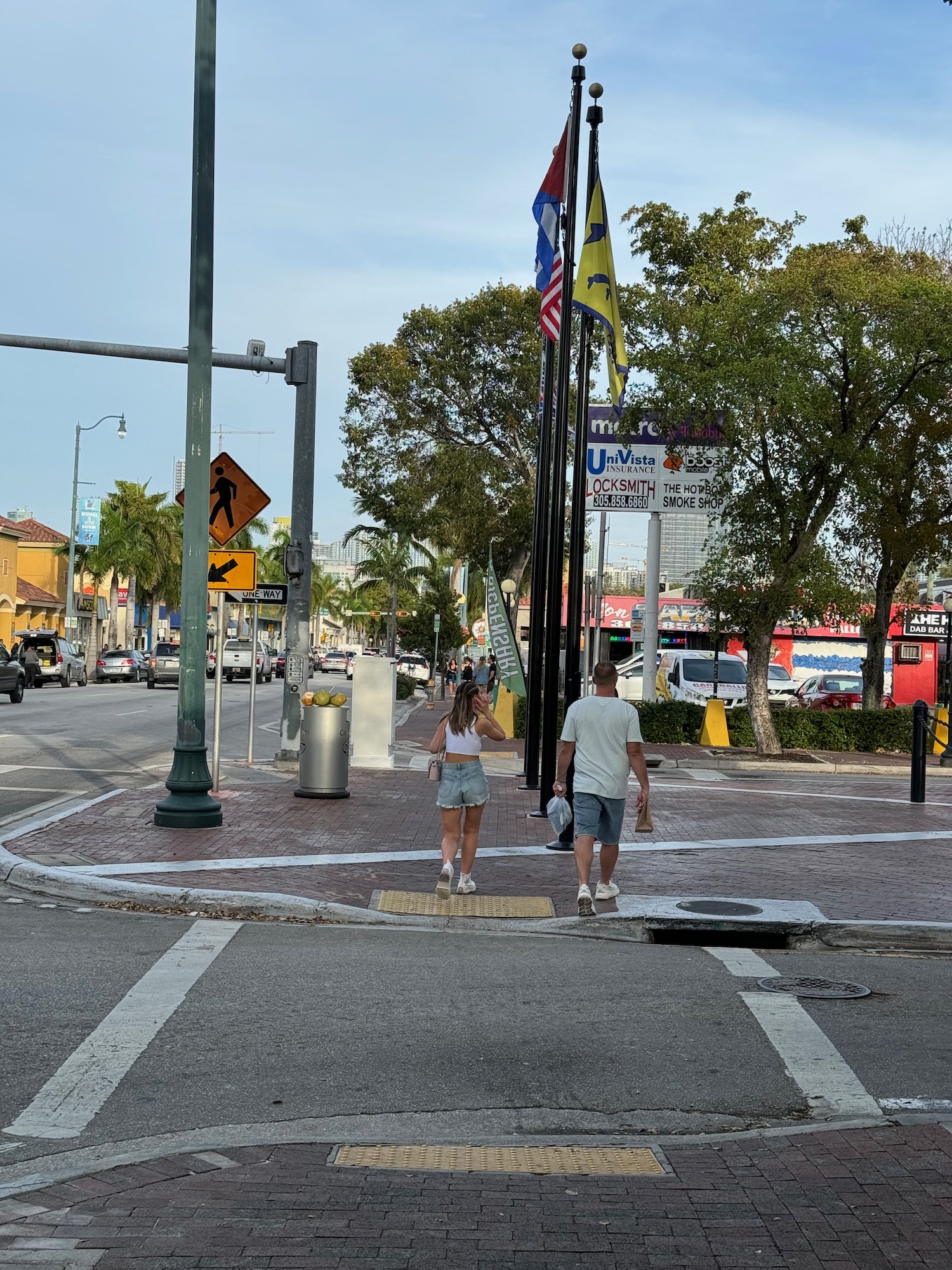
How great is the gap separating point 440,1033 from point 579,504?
8.97 m

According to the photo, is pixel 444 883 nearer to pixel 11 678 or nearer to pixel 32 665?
pixel 11 678

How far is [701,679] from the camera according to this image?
33812mm

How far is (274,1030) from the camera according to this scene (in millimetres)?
6250

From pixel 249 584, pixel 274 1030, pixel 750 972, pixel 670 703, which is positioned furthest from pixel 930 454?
pixel 274 1030

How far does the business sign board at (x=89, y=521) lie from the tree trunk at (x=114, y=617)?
1634 centimetres

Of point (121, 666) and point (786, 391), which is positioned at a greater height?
point (786, 391)

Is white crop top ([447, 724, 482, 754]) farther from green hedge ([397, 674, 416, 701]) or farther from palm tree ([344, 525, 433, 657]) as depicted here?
palm tree ([344, 525, 433, 657])

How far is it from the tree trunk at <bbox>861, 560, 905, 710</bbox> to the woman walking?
19.1 m

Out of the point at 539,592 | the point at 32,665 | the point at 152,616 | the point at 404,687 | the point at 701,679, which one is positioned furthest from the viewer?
the point at 152,616

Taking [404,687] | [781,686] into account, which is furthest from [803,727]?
[404,687]

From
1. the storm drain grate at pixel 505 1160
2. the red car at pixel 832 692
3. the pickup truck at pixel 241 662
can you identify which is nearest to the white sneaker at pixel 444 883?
the storm drain grate at pixel 505 1160

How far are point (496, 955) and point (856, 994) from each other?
2.06 m

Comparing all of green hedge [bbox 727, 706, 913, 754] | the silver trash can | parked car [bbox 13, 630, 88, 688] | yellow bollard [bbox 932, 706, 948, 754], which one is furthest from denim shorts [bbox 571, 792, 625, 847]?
parked car [bbox 13, 630, 88, 688]

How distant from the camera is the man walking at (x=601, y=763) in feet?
31.4
